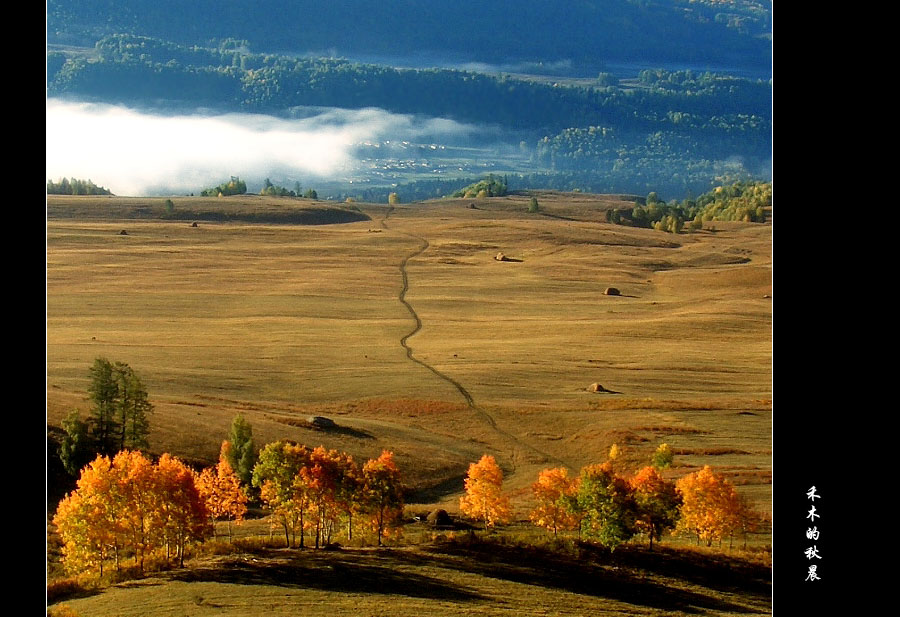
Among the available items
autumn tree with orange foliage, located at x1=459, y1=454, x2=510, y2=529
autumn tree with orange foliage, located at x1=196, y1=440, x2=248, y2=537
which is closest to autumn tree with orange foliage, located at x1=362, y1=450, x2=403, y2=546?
autumn tree with orange foliage, located at x1=459, y1=454, x2=510, y2=529

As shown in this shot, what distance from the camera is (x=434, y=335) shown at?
258ft

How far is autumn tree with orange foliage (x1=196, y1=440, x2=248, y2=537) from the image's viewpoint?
105 ft

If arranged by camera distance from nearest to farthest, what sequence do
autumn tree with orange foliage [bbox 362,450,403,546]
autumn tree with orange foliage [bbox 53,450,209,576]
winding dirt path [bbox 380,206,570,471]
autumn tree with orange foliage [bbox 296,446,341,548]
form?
autumn tree with orange foliage [bbox 53,450,209,576]
autumn tree with orange foliage [bbox 296,446,341,548]
autumn tree with orange foliage [bbox 362,450,403,546]
winding dirt path [bbox 380,206,570,471]

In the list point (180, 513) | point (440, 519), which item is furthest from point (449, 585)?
point (180, 513)

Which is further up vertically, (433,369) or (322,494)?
(433,369)

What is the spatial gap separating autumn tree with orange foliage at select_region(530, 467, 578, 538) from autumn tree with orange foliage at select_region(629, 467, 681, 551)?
2.42 metres

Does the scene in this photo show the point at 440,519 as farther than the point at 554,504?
Yes

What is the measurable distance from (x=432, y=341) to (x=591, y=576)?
47982 millimetres

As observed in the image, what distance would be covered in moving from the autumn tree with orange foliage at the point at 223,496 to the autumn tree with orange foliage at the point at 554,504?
10.9 metres

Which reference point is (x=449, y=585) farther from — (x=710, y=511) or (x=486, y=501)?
(x=710, y=511)

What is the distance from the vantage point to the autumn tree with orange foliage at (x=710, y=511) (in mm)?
32781

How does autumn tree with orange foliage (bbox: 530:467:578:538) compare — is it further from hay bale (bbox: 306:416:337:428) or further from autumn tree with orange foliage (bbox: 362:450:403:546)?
hay bale (bbox: 306:416:337:428)
